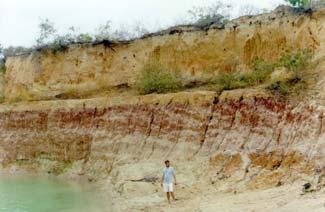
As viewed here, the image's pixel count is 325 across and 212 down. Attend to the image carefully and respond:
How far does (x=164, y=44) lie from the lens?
32688 mm

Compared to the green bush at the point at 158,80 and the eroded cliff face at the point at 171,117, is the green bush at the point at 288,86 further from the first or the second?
the green bush at the point at 158,80

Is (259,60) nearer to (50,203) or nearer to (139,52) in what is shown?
(139,52)

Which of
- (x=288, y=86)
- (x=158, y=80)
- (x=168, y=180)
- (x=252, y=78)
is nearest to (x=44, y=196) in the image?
(x=168, y=180)

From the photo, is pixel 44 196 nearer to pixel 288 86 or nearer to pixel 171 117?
pixel 171 117

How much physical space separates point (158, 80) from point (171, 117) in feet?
13.8

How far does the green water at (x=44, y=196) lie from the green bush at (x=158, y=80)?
6.39 m

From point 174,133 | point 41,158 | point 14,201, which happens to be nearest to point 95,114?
point 41,158

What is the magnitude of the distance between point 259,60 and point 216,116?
4565 millimetres

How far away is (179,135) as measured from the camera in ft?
83.1

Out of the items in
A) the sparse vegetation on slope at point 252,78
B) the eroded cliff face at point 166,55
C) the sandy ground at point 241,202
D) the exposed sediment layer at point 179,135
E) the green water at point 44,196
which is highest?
the eroded cliff face at point 166,55

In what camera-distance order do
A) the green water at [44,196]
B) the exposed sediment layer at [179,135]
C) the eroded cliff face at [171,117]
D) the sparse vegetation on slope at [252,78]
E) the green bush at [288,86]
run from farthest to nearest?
the sparse vegetation on slope at [252,78], the green bush at [288,86], the green water at [44,196], the eroded cliff face at [171,117], the exposed sediment layer at [179,135]

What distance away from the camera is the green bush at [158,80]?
97.8 feet

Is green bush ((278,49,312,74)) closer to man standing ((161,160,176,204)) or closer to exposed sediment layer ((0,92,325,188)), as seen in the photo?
exposed sediment layer ((0,92,325,188))

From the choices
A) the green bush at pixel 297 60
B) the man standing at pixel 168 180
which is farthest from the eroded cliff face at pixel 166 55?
the man standing at pixel 168 180
